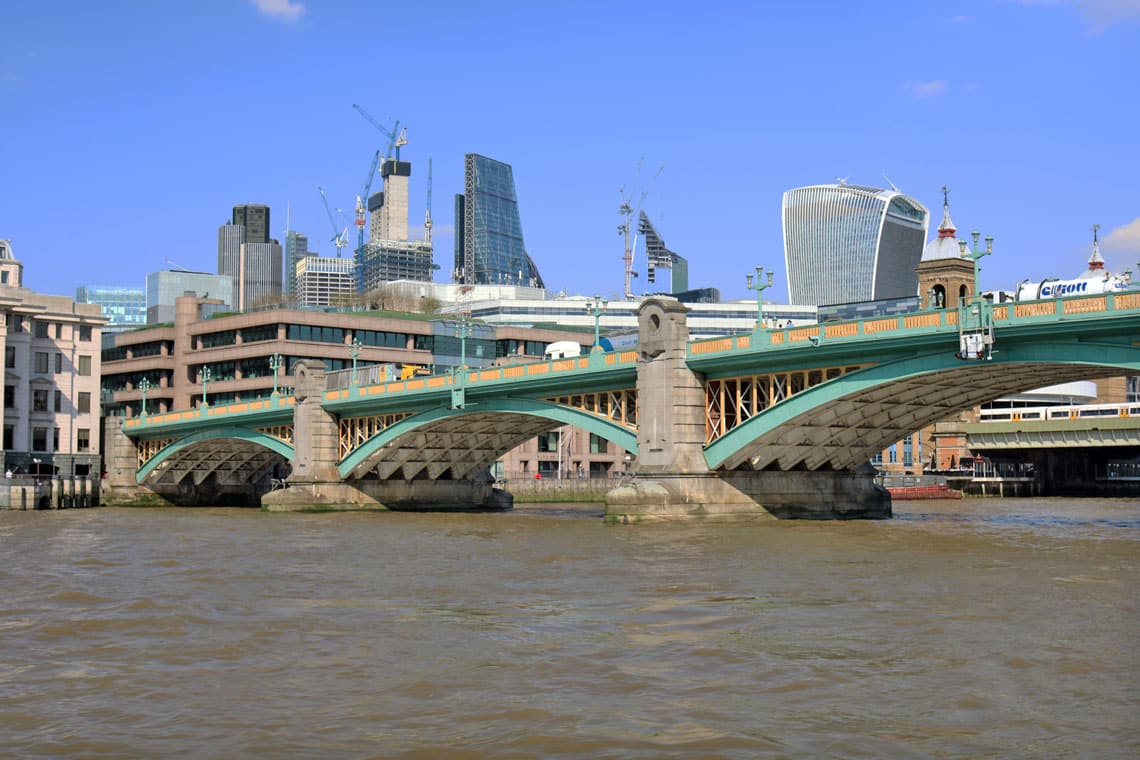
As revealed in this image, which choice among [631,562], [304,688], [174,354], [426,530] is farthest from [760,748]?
[174,354]

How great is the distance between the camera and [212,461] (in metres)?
104

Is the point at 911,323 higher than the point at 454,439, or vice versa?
the point at 911,323

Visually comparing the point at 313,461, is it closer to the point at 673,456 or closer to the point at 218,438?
the point at 218,438

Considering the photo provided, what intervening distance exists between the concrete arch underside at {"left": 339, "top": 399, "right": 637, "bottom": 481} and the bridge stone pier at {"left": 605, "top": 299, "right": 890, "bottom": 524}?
686 cm

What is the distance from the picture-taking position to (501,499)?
89312 millimetres

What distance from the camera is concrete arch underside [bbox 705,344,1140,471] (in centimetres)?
4728

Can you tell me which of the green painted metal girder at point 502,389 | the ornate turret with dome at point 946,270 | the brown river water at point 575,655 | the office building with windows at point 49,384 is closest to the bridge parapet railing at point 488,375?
the green painted metal girder at point 502,389

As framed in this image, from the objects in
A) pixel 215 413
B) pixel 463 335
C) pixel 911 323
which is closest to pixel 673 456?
pixel 911 323

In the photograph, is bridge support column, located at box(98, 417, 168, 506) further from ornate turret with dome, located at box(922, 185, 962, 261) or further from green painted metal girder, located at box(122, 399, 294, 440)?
ornate turret with dome, located at box(922, 185, 962, 261)

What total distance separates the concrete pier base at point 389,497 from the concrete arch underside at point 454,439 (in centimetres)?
69

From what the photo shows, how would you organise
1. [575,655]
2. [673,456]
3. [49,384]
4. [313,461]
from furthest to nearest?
1. [49,384]
2. [313,461]
3. [673,456]
4. [575,655]

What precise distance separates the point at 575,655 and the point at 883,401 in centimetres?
3845

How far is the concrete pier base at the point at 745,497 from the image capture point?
56.5 meters

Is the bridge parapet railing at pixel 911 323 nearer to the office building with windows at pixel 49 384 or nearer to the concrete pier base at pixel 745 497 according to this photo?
the concrete pier base at pixel 745 497
